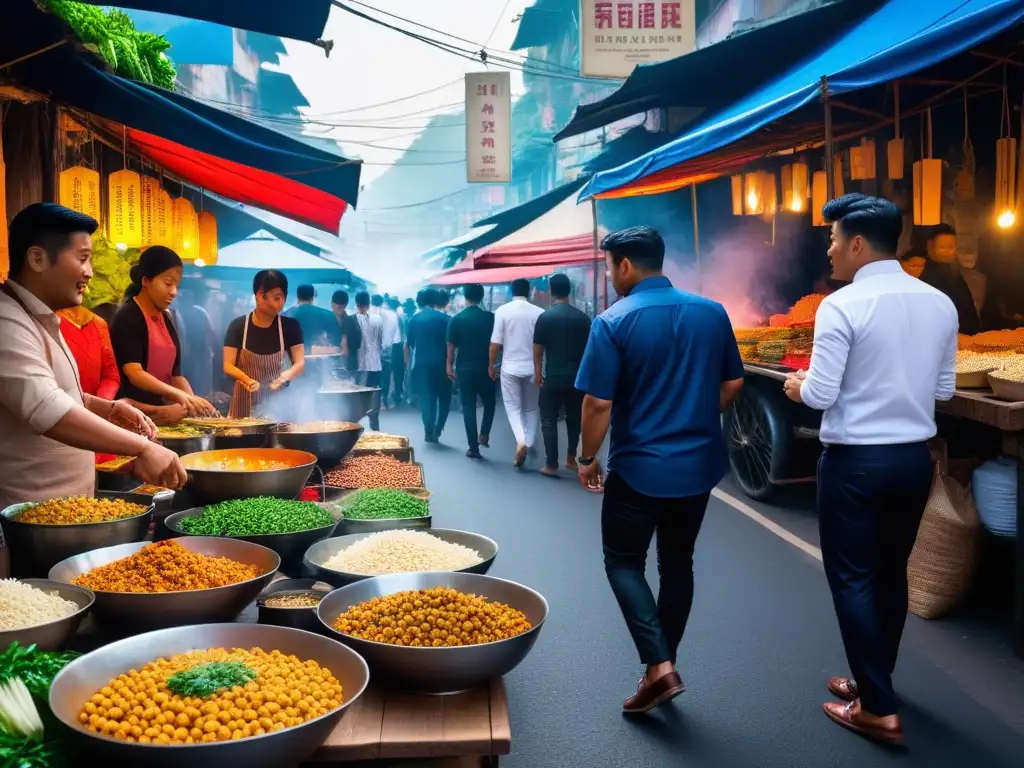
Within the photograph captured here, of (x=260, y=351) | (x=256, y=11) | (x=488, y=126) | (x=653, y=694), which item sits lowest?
(x=653, y=694)

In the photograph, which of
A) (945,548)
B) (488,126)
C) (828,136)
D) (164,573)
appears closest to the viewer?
(164,573)

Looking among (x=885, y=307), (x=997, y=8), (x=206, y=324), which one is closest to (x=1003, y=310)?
(x=997, y=8)

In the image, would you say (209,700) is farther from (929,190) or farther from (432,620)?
(929,190)

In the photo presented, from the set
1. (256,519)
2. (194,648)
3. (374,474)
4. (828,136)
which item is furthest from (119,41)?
(194,648)

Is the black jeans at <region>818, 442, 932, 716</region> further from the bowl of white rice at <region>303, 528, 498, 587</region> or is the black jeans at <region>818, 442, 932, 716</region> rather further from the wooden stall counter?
the wooden stall counter

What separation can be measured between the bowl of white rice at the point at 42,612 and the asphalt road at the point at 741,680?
1930mm

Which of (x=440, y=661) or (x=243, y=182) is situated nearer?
(x=440, y=661)

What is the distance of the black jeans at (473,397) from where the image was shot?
446 inches

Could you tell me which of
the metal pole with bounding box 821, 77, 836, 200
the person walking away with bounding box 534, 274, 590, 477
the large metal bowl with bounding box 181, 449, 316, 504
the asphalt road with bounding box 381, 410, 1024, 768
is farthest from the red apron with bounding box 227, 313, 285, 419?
the metal pole with bounding box 821, 77, 836, 200

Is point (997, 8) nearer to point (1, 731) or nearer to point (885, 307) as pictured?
point (885, 307)

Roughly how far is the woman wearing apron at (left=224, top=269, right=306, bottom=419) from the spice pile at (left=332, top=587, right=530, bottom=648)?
4314mm

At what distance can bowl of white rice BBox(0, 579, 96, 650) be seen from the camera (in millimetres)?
2047

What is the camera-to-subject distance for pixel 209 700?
1.80 meters

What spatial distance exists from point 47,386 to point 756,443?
21.7 feet
